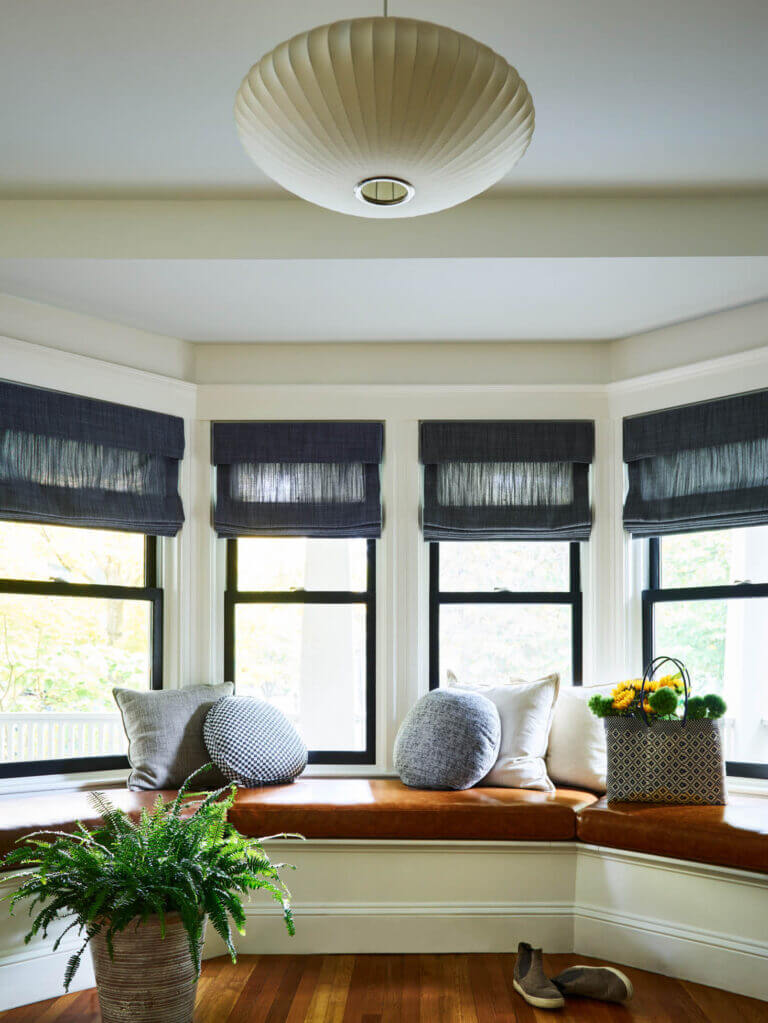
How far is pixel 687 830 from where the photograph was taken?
3.29 metres

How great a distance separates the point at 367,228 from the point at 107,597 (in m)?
1.99

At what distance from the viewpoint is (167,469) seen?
4512mm

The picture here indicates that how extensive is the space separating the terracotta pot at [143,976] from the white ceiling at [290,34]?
240cm

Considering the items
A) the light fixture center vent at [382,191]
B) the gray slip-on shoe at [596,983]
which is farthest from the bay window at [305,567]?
the light fixture center vent at [382,191]

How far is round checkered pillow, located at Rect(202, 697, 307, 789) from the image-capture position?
3885 millimetres

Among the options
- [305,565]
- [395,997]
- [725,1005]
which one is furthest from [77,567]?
[725,1005]

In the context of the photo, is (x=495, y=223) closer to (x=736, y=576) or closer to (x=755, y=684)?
(x=736, y=576)

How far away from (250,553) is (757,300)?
2.52 meters

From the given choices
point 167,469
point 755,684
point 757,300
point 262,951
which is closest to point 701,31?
point 757,300

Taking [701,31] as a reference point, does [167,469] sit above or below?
below

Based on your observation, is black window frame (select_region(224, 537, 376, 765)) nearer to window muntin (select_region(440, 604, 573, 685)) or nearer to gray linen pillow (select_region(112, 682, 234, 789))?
window muntin (select_region(440, 604, 573, 685))

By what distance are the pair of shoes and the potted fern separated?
96cm

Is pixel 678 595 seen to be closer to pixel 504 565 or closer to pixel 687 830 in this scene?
pixel 504 565

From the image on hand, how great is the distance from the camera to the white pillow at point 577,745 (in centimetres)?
402
